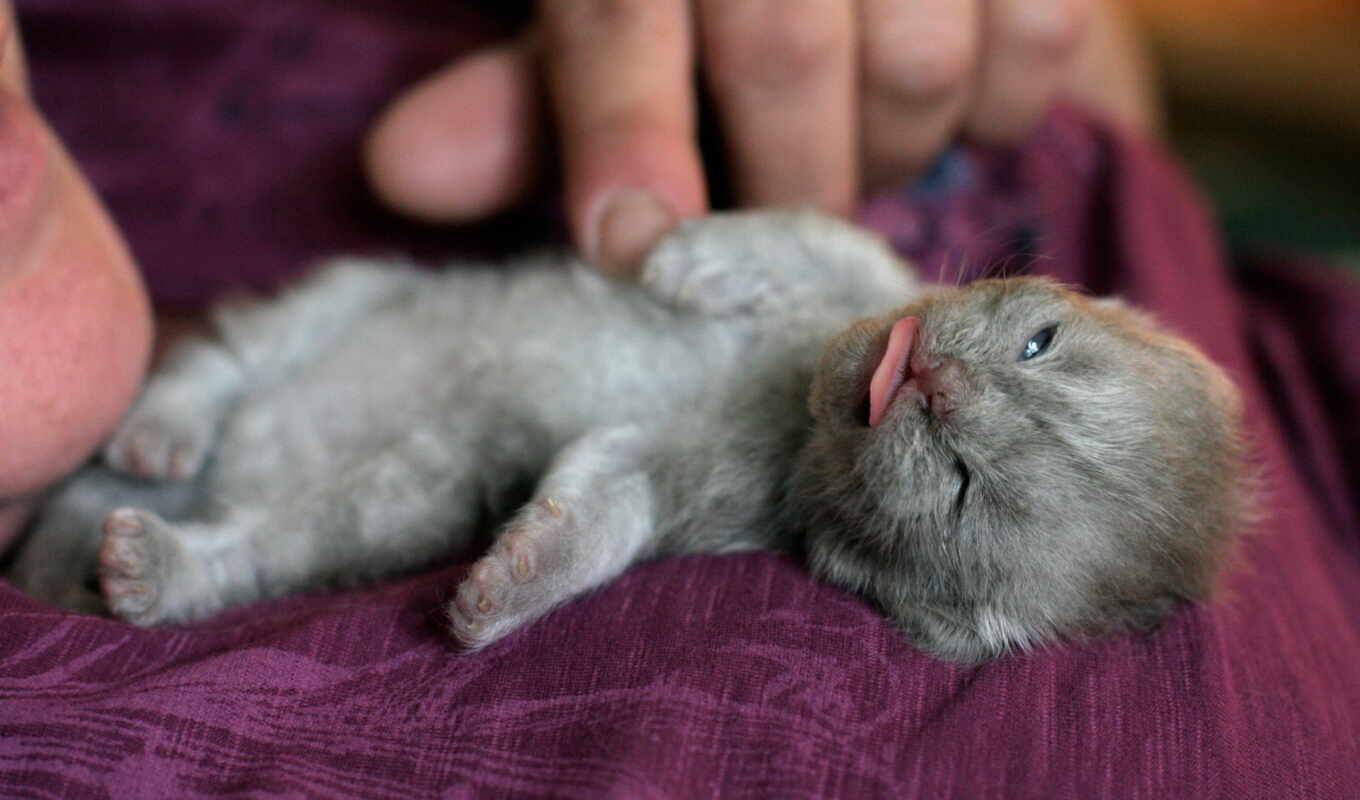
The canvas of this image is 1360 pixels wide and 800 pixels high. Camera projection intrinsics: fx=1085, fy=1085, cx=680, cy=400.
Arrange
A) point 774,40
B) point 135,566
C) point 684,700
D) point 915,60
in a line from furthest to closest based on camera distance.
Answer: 1. point 915,60
2. point 774,40
3. point 135,566
4. point 684,700

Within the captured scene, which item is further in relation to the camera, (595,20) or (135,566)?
(595,20)

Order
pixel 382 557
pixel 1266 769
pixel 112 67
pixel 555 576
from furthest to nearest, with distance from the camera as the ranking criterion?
1. pixel 112 67
2. pixel 382 557
3. pixel 555 576
4. pixel 1266 769

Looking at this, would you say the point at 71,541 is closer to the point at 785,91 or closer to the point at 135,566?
the point at 135,566

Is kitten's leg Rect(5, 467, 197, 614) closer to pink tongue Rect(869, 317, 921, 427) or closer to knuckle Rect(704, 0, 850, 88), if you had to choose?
pink tongue Rect(869, 317, 921, 427)

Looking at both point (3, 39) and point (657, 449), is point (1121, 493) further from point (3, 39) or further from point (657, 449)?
point (3, 39)

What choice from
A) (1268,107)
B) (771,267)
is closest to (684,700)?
(771,267)

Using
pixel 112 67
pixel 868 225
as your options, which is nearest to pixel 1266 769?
pixel 868 225
